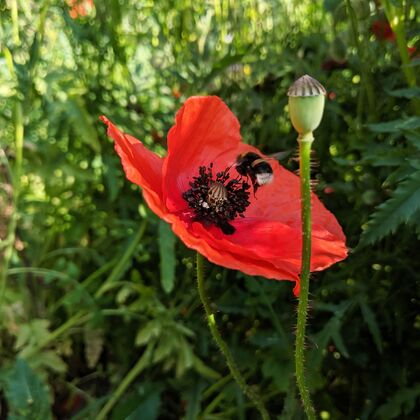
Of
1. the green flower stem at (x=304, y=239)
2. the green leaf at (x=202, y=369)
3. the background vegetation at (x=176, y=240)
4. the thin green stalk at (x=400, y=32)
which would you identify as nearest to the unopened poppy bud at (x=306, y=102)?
the green flower stem at (x=304, y=239)

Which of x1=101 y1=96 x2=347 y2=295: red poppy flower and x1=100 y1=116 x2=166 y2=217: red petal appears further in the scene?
x1=101 y1=96 x2=347 y2=295: red poppy flower

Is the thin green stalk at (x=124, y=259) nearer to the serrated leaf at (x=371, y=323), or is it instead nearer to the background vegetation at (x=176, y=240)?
the background vegetation at (x=176, y=240)

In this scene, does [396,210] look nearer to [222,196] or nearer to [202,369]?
[222,196]

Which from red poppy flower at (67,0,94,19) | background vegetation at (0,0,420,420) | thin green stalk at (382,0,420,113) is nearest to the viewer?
thin green stalk at (382,0,420,113)

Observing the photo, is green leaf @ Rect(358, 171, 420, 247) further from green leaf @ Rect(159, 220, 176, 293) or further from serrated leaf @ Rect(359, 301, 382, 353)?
green leaf @ Rect(159, 220, 176, 293)

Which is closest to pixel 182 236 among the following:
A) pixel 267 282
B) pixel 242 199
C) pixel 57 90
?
pixel 242 199

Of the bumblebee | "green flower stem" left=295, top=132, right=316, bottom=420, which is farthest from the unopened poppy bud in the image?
the bumblebee
